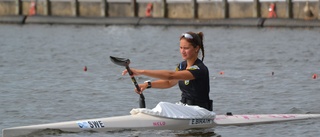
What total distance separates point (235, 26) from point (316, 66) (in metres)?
17.7

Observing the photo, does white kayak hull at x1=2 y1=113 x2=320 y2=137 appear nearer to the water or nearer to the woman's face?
the water

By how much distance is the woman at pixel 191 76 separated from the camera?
593 inches

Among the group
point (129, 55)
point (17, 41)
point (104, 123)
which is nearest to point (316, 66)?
point (129, 55)

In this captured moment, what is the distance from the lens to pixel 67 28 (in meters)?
52.1

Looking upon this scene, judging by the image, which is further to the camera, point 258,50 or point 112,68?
point 258,50

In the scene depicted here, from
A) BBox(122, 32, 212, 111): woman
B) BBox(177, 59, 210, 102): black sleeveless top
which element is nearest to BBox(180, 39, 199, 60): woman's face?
BBox(122, 32, 212, 111): woman

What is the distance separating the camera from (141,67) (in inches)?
1244

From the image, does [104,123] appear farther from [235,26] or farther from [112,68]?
[235,26]

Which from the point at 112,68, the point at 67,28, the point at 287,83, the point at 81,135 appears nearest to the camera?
the point at 81,135

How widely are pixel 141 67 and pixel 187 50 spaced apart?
1651cm

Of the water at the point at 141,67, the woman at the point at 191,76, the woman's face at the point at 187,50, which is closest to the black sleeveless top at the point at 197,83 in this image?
the woman at the point at 191,76

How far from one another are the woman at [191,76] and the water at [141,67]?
66 cm

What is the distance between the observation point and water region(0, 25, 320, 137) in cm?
1983

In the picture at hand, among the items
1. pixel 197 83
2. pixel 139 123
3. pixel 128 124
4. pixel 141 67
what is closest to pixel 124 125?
pixel 128 124
